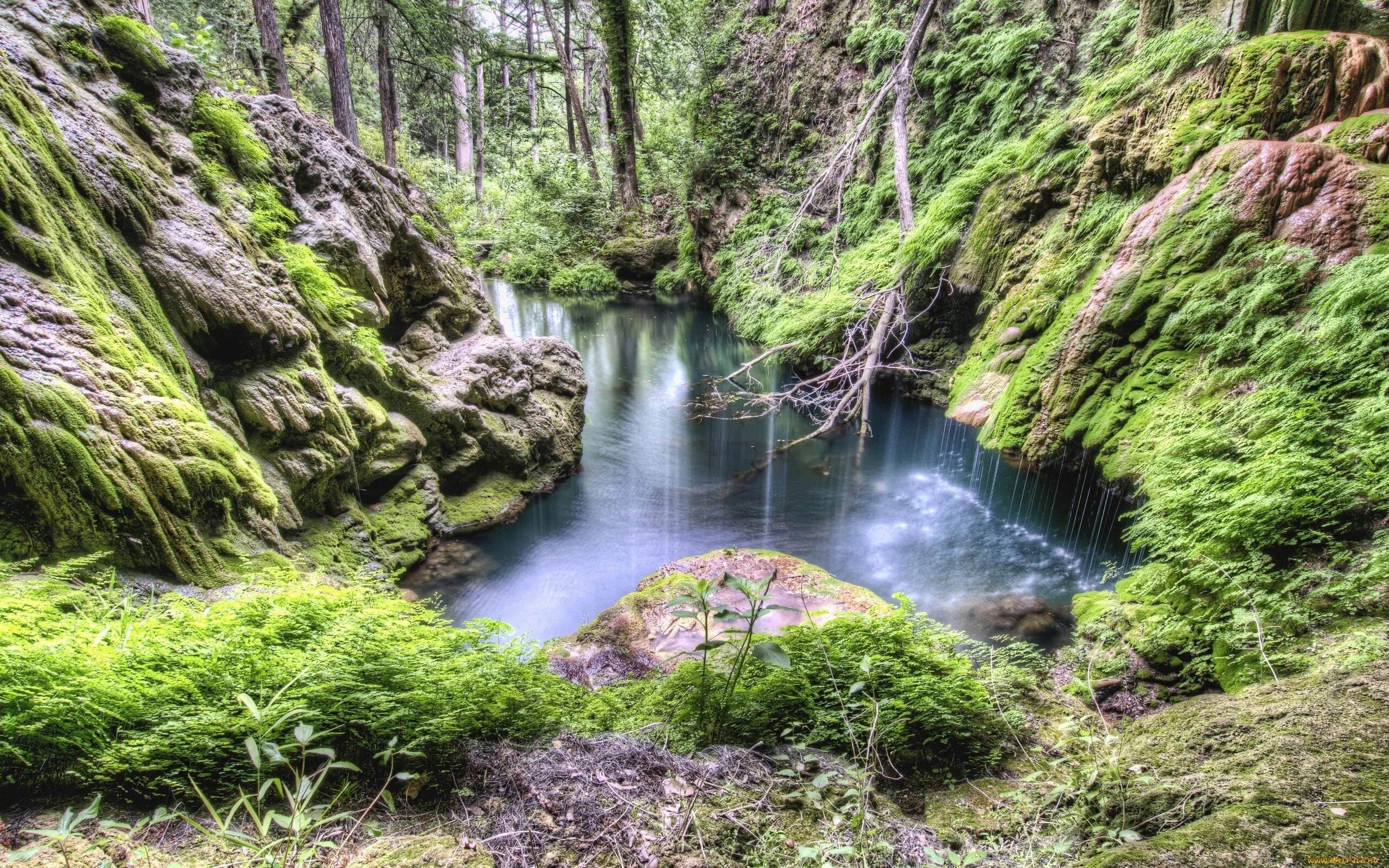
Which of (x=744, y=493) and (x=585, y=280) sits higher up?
(x=585, y=280)

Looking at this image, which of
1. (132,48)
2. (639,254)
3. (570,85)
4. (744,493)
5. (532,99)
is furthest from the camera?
(532,99)

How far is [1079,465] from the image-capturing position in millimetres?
6953

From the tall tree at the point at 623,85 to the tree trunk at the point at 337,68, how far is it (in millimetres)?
13093

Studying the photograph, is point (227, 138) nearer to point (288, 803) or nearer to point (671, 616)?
point (671, 616)

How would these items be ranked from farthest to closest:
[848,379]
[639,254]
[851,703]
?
[639,254] → [848,379] → [851,703]

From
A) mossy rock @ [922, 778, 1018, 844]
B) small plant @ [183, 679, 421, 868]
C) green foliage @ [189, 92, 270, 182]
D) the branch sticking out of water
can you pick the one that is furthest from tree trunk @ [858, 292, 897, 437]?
green foliage @ [189, 92, 270, 182]

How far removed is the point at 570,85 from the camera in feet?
80.2

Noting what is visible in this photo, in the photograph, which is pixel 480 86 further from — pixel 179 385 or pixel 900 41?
pixel 179 385

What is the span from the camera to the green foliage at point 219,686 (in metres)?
1.61

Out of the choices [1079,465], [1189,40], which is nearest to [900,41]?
[1189,40]

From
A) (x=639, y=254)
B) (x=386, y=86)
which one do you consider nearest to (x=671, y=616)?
(x=386, y=86)

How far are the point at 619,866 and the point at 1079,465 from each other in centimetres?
724

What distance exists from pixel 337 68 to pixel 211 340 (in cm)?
768

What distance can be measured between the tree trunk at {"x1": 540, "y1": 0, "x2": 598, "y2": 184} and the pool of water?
693 inches
